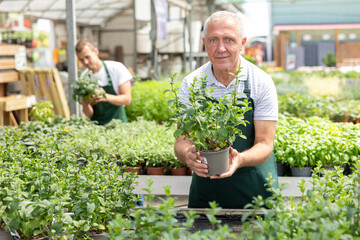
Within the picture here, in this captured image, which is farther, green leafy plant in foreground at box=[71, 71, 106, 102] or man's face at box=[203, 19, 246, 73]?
green leafy plant in foreground at box=[71, 71, 106, 102]

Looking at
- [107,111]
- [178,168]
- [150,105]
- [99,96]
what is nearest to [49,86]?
[150,105]

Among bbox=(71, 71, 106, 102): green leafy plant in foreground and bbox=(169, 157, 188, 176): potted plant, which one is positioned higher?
bbox=(71, 71, 106, 102): green leafy plant in foreground

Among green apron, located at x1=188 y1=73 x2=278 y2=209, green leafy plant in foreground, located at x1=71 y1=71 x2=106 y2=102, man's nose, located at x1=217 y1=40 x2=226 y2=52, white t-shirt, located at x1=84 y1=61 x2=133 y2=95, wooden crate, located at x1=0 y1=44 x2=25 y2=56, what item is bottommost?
green apron, located at x1=188 y1=73 x2=278 y2=209

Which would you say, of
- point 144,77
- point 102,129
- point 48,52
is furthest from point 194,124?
point 48,52

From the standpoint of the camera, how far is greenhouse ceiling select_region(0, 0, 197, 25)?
10.5 m

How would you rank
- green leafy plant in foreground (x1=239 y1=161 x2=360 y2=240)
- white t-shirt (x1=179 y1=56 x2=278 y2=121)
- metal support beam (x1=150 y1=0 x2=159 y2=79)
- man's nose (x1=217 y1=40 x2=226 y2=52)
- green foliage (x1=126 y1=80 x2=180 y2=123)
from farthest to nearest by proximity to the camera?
metal support beam (x1=150 y1=0 x2=159 y2=79) < green foliage (x1=126 y1=80 x2=180 y2=123) < white t-shirt (x1=179 y1=56 x2=278 y2=121) < man's nose (x1=217 y1=40 x2=226 y2=52) < green leafy plant in foreground (x1=239 y1=161 x2=360 y2=240)

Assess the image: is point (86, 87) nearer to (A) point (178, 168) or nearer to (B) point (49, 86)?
(A) point (178, 168)

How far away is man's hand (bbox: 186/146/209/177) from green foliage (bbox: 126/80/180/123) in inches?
138

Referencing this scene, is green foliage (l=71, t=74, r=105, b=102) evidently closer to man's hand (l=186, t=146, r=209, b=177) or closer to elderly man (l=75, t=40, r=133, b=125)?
elderly man (l=75, t=40, r=133, b=125)

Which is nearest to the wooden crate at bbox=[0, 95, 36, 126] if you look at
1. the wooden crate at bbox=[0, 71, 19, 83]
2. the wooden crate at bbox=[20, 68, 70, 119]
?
the wooden crate at bbox=[20, 68, 70, 119]

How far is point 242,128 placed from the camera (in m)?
2.33

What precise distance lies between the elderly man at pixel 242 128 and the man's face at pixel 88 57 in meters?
2.17

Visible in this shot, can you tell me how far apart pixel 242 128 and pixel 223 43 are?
45 centimetres

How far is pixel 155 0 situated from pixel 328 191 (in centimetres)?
637
